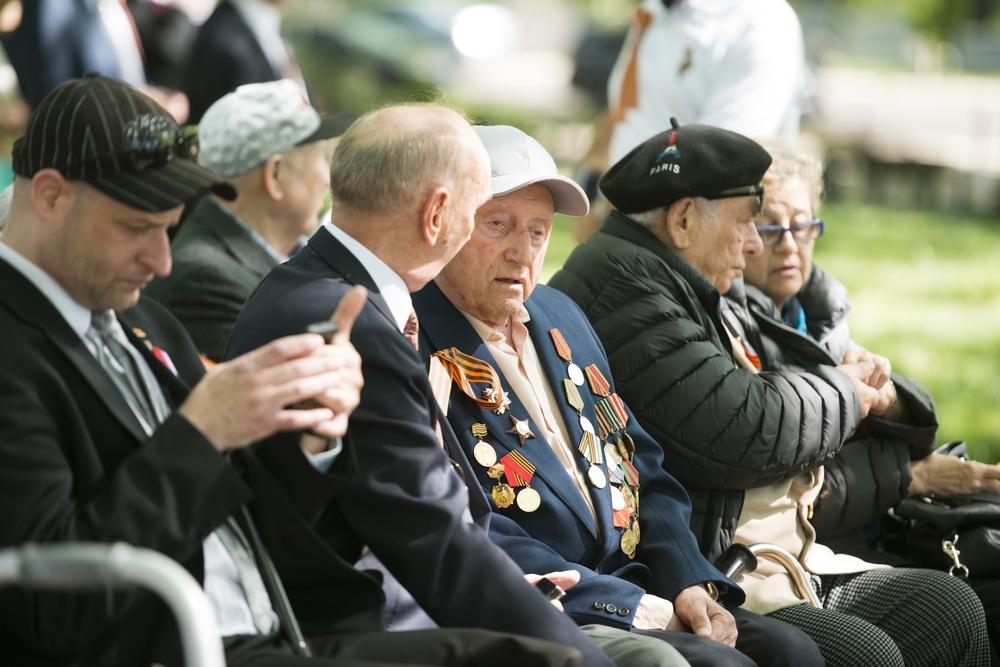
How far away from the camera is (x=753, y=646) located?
11.1ft

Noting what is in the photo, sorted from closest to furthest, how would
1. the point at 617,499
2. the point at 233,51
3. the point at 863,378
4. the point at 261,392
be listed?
the point at 261,392 → the point at 617,499 → the point at 863,378 → the point at 233,51

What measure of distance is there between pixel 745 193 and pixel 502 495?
1.37 metres

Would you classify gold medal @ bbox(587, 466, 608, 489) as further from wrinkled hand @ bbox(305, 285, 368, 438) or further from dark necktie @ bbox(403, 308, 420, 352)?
wrinkled hand @ bbox(305, 285, 368, 438)

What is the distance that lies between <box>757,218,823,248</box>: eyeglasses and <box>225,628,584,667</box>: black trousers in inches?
88.6

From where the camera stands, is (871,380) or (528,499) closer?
(528,499)

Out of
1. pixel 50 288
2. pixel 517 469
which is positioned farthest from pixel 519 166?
pixel 50 288

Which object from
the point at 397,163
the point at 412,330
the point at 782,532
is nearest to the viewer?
the point at 397,163

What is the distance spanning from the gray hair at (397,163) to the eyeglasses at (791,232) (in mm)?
1811

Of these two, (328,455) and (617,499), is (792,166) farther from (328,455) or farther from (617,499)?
(328,455)

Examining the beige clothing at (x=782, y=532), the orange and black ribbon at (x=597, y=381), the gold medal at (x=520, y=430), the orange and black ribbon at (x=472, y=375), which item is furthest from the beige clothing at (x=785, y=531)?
the orange and black ribbon at (x=472, y=375)

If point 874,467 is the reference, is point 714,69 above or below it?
above

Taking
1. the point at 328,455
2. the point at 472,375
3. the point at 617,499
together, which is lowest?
the point at 617,499

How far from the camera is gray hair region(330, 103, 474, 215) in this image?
2898 mm

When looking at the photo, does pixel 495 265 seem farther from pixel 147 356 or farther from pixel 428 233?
pixel 147 356
